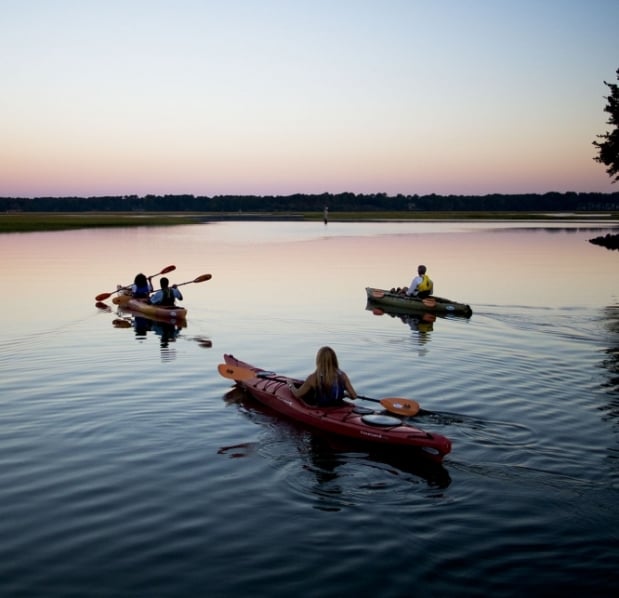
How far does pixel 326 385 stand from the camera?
1154cm

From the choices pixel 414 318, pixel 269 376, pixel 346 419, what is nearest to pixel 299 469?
pixel 346 419

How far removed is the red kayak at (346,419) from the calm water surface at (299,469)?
25 cm

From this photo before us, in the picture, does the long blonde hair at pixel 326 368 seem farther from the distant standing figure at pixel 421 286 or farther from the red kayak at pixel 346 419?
the distant standing figure at pixel 421 286

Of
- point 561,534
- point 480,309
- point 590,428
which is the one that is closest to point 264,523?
point 561,534

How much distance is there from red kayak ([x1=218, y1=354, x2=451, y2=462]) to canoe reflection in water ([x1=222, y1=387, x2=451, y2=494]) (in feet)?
0.50

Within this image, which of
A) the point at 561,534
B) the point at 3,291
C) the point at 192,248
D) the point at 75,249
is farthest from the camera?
the point at 192,248

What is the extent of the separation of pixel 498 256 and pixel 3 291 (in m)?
34.5

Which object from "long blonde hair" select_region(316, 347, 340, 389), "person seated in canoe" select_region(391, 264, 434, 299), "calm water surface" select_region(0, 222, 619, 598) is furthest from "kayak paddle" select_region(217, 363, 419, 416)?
"person seated in canoe" select_region(391, 264, 434, 299)

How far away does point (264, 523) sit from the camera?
828 cm

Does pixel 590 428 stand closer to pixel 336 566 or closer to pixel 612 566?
pixel 612 566

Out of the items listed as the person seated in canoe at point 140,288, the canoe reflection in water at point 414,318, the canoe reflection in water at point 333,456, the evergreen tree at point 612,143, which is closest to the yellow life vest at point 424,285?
the canoe reflection in water at point 414,318

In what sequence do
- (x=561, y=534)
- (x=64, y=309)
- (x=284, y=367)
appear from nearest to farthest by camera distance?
(x=561, y=534)
(x=284, y=367)
(x=64, y=309)

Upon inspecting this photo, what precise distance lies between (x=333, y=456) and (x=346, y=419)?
29.7 inches

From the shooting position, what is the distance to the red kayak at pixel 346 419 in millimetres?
10078
